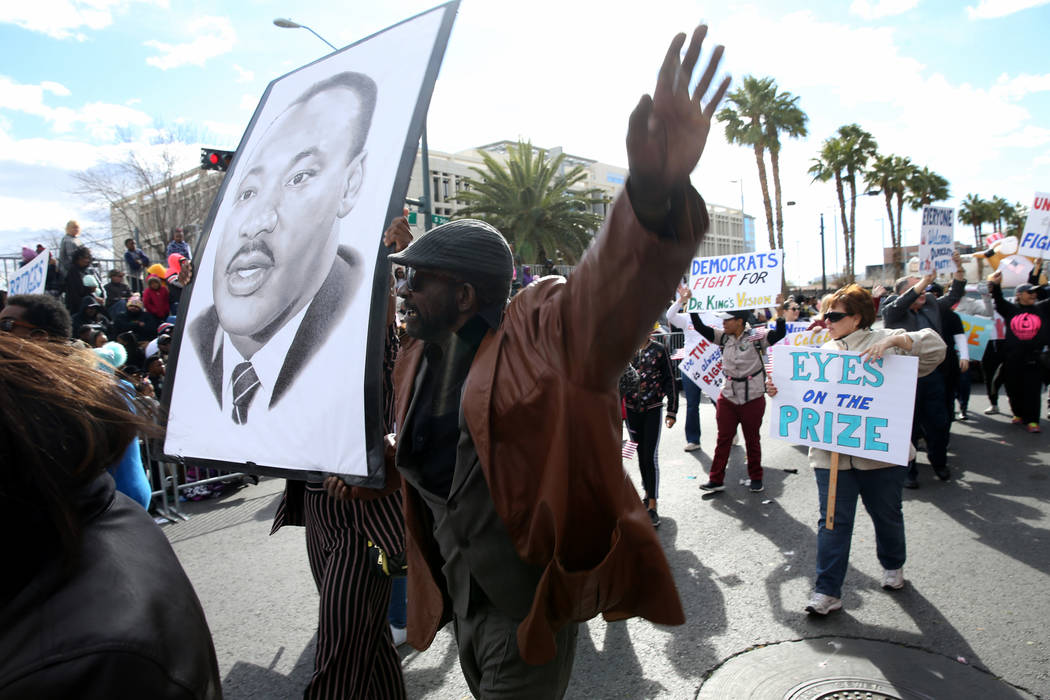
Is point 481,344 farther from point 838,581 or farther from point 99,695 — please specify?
point 838,581

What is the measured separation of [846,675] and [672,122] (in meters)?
3.27

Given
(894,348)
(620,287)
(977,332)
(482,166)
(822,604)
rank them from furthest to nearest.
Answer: (482,166), (977,332), (894,348), (822,604), (620,287)

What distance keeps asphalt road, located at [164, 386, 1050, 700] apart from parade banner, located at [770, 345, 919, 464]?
3.37 ft

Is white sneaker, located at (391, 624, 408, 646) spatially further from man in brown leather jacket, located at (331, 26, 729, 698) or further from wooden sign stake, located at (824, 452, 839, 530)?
wooden sign stake, located at (824, 452, 839, 530)

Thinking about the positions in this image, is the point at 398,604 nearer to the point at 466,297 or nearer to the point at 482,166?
the point at 466,297

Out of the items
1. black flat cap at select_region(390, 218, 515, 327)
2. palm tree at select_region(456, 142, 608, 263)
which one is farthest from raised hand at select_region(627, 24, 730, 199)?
palm tree at select_region(456, 142, 608, 263)

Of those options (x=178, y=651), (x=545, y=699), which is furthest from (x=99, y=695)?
(x=545, y=699)

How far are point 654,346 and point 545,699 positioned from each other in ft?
15.2

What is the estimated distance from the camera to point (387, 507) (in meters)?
2.57

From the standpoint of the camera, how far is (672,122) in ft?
3.42

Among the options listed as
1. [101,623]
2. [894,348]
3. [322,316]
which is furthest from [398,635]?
[894,348]

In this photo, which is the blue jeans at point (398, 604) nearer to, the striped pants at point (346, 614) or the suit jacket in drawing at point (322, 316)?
the striped pants at point (346, 614)

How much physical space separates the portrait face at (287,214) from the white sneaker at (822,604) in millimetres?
3459

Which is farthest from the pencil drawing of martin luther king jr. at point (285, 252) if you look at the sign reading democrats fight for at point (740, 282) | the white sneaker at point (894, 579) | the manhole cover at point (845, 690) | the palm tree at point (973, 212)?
the palm tree at point (973, 212)
